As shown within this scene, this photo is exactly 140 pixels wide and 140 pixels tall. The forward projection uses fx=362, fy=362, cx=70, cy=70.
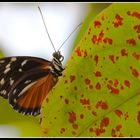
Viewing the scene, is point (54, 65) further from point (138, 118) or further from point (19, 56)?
point (138, 118)

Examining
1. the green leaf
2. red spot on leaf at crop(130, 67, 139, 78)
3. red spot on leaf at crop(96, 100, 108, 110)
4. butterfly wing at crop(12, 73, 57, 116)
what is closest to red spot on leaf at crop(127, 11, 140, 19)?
the green leaf

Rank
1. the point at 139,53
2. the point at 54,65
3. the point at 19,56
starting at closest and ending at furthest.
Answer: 1. the point at 139,53
2. the point at 54,65
3. the point at 19,56

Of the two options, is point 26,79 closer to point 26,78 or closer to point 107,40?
point 26,78

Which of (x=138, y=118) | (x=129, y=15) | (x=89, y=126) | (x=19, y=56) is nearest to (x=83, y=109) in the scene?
(x=89, y=126)

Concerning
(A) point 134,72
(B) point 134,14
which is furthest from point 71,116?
(B) point 134,14

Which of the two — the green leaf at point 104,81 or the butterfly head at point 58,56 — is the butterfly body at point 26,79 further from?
the green leaf at point 104,81

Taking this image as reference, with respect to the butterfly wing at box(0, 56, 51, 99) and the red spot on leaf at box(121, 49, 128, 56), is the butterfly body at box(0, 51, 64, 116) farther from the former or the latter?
the red spot on leaf at box(121, 49, 128, 56)
